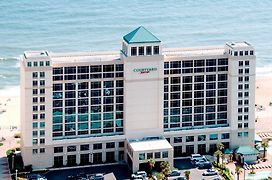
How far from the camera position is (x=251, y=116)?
125m

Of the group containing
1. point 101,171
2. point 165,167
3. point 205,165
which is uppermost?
point 165,167

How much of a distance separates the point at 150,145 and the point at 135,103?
22.8 feet

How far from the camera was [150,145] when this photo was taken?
11806 centimetres

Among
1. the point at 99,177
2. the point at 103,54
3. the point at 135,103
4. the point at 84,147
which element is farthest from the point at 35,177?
the point at 103,54

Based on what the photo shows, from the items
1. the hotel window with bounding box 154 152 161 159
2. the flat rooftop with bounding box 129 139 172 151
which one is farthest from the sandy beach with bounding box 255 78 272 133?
the hotel window with bounding box 154 152 161 159

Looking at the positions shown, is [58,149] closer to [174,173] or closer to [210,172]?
[174,173]

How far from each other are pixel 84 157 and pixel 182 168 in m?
15.0

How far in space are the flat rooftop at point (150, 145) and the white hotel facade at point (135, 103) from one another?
15 centimetres

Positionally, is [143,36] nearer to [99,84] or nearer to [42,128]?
[99,84]

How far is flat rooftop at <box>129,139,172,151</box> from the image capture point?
116 meters

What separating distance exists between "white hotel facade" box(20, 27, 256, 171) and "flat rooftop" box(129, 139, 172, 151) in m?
0.15

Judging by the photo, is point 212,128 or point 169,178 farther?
point 212,128

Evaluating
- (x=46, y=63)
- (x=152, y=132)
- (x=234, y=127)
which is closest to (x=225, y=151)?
(x=234, y=127)

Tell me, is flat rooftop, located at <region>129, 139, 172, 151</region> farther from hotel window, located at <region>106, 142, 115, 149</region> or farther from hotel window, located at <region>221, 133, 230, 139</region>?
hotel window, located at <region>221, 133, 230, 139</region>
